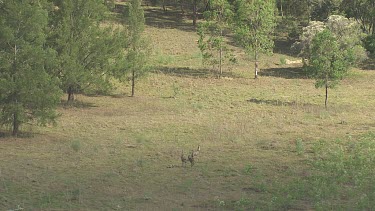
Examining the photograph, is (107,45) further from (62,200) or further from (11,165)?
(62,200)

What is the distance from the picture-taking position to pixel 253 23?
57875mm

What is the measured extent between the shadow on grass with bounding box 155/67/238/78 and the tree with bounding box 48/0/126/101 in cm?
1421

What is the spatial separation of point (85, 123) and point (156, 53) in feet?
98.0

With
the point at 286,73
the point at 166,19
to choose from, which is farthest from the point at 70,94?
the point at 166,19

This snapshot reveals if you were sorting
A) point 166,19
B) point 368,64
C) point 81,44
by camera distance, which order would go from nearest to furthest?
A: point 81,44 → point 368,64 → point 166,19

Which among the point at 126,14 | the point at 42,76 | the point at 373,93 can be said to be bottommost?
the point at 373,93

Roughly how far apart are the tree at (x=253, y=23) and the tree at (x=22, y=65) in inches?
1166

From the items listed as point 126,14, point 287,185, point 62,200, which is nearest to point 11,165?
point 62,200

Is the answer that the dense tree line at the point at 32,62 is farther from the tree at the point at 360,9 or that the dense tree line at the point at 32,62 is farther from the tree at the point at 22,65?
the tree at the point at 360,9

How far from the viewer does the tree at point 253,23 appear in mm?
56562

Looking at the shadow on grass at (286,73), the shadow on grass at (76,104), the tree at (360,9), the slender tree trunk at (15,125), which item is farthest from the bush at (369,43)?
the slender tree trunk at (15,125)

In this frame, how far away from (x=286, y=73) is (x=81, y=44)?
27.1 metres

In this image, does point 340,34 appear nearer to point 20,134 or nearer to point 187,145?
point 187,145

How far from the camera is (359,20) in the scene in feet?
245
